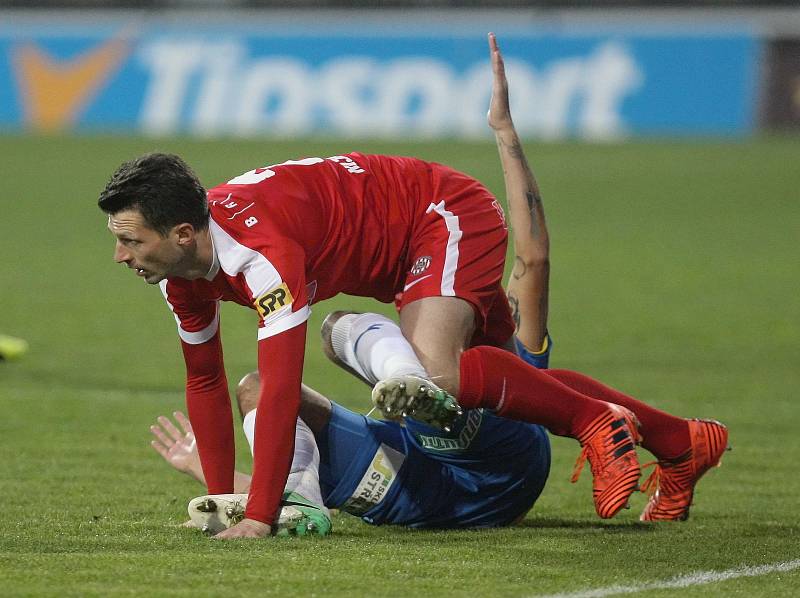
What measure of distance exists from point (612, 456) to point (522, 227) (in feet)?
5.77

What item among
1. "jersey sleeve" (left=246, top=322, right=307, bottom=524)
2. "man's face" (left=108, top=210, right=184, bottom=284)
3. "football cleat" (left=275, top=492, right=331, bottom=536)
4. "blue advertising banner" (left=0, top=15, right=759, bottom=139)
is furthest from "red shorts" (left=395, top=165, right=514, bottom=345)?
"blue advertising banner" (left=0, top=15, right=759, bottom=139)

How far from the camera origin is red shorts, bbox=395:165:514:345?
196 inches

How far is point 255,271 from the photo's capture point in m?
4.53

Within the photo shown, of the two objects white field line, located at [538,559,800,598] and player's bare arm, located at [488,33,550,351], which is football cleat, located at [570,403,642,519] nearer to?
white field line, located at [538,559,800,598]

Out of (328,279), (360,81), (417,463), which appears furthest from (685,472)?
(360,81)

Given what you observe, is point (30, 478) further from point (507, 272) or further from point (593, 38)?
point (593, 38)

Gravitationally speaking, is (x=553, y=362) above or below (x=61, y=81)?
below

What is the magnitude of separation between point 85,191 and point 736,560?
1771 centimetres

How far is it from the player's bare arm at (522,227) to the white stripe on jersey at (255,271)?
162 cm

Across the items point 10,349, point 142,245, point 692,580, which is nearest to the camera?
point 692,580

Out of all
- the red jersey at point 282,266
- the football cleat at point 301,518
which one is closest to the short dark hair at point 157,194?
the red jersey at point 282,266

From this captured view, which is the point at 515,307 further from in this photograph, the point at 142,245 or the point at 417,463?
the point at 142,245

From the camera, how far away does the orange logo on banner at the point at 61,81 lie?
31.1 m

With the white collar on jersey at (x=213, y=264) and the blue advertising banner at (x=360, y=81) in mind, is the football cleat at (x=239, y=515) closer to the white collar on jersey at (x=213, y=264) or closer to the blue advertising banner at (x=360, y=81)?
the white collar on jersey at (x=213, y=264)
